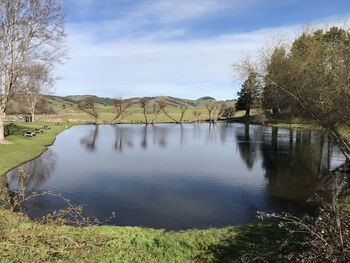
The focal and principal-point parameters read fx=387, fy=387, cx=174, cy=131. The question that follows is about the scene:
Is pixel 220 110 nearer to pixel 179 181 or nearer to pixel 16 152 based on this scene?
pixel 16 152

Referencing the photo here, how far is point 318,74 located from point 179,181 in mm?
10821

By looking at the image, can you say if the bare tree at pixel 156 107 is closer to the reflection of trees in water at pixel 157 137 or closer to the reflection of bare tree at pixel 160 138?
the reflection of trees in water at pixel 157 137

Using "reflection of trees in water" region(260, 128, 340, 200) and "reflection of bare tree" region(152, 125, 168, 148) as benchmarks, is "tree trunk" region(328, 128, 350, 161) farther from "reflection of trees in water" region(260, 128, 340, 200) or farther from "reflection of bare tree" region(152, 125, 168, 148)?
"reflection of bare tree" region(152, 125, 168, 148)

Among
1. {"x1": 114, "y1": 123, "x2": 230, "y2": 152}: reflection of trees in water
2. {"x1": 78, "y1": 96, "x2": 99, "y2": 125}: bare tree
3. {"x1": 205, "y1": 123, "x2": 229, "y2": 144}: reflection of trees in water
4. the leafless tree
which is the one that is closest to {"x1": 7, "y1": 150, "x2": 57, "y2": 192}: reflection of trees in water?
{"x1": 114, "y1": 123, "x2": 230, "y2": 152}: reflection of trees in water

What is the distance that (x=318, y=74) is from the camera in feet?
75.9

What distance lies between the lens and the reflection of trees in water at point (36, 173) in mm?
23078

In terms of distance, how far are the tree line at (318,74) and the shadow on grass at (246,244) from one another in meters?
11.0

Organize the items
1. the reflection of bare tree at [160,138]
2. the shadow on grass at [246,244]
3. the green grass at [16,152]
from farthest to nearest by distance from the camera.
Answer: the reflection of bare tree at [160,138], the green grass at [16,152], the shadow on grass at [246,244]

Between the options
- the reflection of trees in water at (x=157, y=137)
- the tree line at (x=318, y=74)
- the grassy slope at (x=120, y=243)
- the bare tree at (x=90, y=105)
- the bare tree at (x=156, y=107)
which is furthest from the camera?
the bare tree at (x=156, y=107)

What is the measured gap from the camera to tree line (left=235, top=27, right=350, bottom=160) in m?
21.5

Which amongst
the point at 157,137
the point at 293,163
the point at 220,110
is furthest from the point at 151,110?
the point at 293,163

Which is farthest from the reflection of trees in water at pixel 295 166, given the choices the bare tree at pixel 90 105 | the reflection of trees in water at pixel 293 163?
the bare tree at pixel 90 105

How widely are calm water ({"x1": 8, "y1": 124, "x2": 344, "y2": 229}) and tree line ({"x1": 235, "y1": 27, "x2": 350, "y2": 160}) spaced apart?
14.3ft

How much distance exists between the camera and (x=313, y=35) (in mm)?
27406
